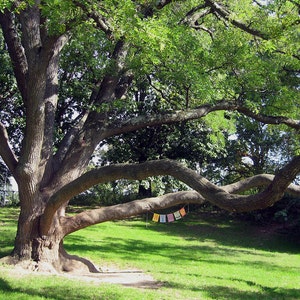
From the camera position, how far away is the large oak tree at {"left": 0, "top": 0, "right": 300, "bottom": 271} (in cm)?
821

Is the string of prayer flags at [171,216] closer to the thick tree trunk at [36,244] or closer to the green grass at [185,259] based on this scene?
the green grass at [185,259]

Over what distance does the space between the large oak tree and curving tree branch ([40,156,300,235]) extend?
0.03 m

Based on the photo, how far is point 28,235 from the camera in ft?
31.0

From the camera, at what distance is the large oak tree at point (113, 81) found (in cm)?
821

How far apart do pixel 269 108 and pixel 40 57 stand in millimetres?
5945

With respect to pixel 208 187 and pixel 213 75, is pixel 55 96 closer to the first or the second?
pixel 213 75

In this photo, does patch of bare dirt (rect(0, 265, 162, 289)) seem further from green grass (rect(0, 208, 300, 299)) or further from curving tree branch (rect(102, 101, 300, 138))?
curving tree branch (rect(102, 101, 300, 138))

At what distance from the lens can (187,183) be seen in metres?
6.90

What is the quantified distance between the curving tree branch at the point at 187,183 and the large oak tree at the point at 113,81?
0.03m

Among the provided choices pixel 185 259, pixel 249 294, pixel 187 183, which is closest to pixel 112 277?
pixel 249 294

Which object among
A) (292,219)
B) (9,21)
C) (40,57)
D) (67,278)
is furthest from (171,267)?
(292,219)

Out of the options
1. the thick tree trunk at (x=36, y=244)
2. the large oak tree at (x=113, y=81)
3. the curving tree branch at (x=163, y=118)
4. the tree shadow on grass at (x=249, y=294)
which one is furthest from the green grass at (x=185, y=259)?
the curving tree branch at (x=163, y=118)

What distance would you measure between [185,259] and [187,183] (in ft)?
22.2

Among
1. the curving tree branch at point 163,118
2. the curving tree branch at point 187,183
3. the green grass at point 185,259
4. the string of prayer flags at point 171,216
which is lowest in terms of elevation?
the green grass at point 185,259
